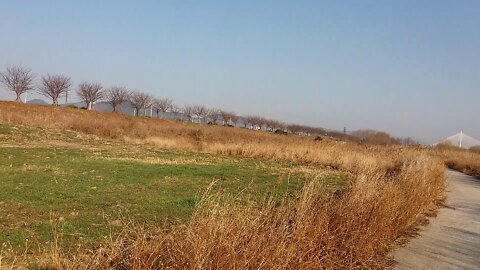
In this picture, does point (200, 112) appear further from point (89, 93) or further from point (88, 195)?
point (88, 195)

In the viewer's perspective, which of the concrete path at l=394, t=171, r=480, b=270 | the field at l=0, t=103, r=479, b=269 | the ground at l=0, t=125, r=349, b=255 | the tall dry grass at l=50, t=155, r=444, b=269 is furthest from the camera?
the concrete path at l=394, t=171, r=480, b=270

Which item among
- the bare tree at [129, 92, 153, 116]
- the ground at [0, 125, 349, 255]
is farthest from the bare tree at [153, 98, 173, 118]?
the ground at [0, 125, 349, 255]

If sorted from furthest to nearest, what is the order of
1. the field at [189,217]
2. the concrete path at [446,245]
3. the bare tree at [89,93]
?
1. the bare tree at [89,93]
2. the concrete path at [446,245]
3. the field at [189,217]

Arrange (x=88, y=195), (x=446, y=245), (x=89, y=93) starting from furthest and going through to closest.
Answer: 1. (x=89, y=93)
2. (x=88, y=195)
3. (x=446, y=245)

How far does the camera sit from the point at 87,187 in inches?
436

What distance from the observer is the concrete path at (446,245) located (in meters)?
7.21

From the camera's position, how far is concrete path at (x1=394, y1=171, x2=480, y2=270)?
23.7 ft

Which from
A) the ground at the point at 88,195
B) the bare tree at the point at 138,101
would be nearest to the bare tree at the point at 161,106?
the bare tree at the point at 138,101

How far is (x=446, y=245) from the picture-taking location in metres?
8.54

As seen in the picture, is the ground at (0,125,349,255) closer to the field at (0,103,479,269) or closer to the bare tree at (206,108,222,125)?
the field at (0,103,479,269)

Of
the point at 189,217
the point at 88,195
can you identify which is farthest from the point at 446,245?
the point at 88,195

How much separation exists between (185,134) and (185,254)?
40.5m

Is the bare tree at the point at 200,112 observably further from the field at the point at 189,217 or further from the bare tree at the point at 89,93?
the field at the point at 189,217

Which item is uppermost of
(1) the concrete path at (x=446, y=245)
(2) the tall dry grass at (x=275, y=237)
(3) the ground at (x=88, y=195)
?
(2) the tall dry grass at (x=275, y=237)
